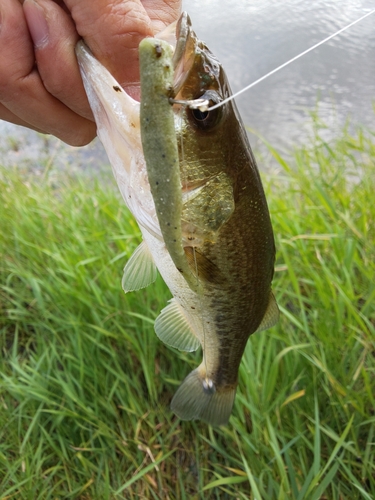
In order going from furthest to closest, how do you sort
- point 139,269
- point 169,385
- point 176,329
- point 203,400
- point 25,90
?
point 169,385 → point 203,400 → point 176,329 → point 139,269 → point 25,90

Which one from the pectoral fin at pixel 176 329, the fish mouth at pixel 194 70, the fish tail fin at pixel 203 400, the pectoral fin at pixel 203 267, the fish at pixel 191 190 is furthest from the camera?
the fish tail fin at pixel 203 400

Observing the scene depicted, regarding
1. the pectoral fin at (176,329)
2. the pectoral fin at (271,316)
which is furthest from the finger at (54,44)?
the pectoral fin at (271,316)

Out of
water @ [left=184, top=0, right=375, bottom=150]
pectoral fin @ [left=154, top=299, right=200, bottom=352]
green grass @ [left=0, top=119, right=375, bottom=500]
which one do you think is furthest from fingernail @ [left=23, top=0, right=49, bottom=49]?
water @ [left=184, top=0, right=375, bottom=150]

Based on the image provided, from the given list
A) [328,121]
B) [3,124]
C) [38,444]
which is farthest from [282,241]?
[3,124]

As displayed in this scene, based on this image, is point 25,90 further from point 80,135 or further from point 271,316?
point 271,316

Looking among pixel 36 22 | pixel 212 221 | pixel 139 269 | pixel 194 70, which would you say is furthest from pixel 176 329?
pixel 36 22

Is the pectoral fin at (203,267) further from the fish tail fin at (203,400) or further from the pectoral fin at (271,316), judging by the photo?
the fish tail fin at (203,400)
